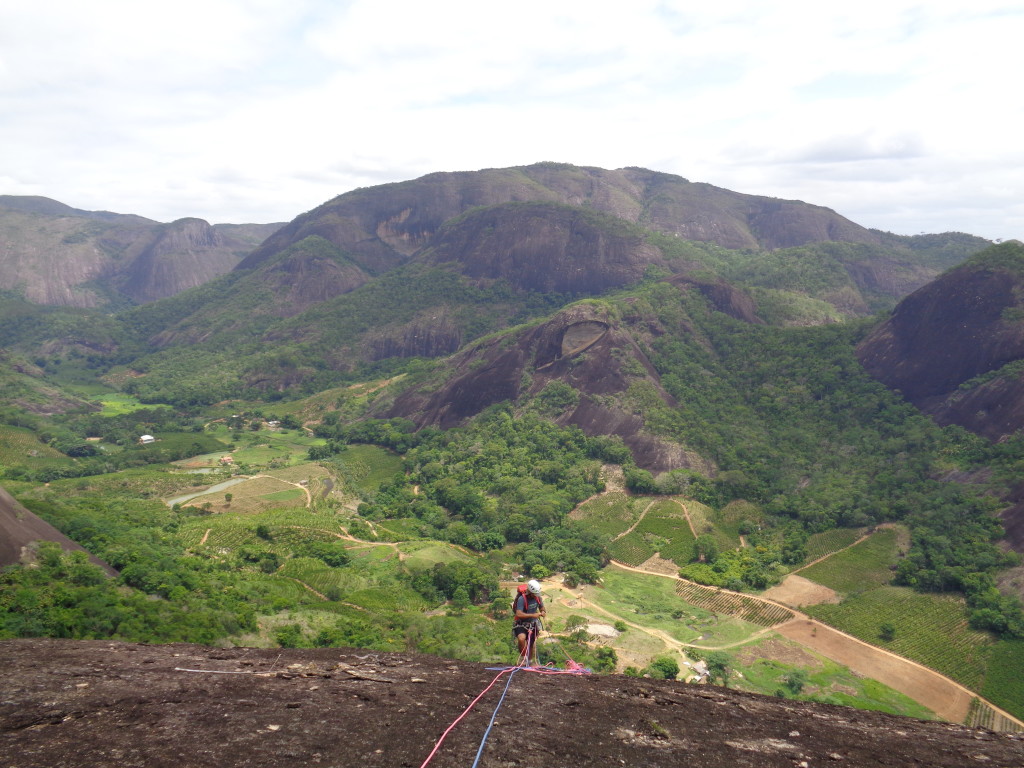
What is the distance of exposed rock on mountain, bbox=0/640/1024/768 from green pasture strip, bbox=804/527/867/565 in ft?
141

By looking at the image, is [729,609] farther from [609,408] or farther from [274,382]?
[274,382]

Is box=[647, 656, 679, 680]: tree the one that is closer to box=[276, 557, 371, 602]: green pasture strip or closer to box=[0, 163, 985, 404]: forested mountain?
box=[276, 557, 371, 602]: green pasture strip

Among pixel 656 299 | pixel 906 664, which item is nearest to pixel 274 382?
pixel 656 299

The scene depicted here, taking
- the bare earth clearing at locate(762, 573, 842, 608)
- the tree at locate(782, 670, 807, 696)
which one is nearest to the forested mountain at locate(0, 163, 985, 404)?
the bare earth clearing at locate(762, 573, 842, 608)

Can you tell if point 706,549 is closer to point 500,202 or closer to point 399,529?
point 399,529

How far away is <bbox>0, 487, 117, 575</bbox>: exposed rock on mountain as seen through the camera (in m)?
24.8

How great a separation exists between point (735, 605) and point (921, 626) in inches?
489

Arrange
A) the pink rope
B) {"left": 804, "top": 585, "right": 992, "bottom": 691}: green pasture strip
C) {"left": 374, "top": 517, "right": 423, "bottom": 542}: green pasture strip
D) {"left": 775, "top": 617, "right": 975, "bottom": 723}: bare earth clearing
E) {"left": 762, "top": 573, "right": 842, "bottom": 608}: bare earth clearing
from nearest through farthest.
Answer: the pink rope < {"left": 775, "top": 617, "right": 975, "bottom": 723}: bare earth clearing < {"left": 804, "top": 585, "right": 992, "bottom": 691}: green pasture strip < {"left": 762, "top": 573, "right": 842, "bottom": 608}: bare earth clearing < {"left": 374, "top": 517, "right": 423, "bottom": 542}: green pasture strip

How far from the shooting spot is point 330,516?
5662cm

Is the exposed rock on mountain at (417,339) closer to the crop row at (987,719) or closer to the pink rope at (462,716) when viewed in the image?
the crop row at (987,719)

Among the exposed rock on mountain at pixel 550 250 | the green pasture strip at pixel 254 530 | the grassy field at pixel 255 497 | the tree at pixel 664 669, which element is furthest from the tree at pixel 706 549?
the exposed rock on mountain at pixel 550 250

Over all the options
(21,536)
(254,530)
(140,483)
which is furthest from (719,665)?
(140,483)

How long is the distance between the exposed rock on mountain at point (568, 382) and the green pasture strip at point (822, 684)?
28.0 metres

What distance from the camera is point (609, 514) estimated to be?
59.7m
